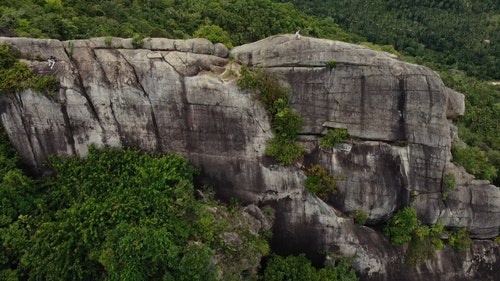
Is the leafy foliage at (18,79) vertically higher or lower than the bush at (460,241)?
higher

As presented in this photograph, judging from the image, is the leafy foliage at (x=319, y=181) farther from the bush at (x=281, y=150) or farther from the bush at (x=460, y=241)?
the bush at (x=460, y=241)

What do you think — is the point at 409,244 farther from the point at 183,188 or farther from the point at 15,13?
the point at 15,13

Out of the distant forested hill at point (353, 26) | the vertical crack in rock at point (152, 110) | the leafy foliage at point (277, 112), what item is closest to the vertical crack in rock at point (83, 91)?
the vertical crack in rock at point (152, 110)

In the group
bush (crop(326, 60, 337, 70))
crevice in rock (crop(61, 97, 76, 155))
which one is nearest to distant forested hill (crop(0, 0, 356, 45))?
crevice in rock (crop(61, 97, 76, 155))

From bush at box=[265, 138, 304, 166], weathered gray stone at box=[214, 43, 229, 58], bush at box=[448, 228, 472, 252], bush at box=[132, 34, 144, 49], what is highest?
bush at box=[132, 34, 144, 49]

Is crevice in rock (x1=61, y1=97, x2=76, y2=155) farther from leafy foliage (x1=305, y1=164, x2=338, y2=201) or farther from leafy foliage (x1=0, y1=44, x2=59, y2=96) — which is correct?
leafy foliage (x1=305, y1=164, x2=338, y2=201)
